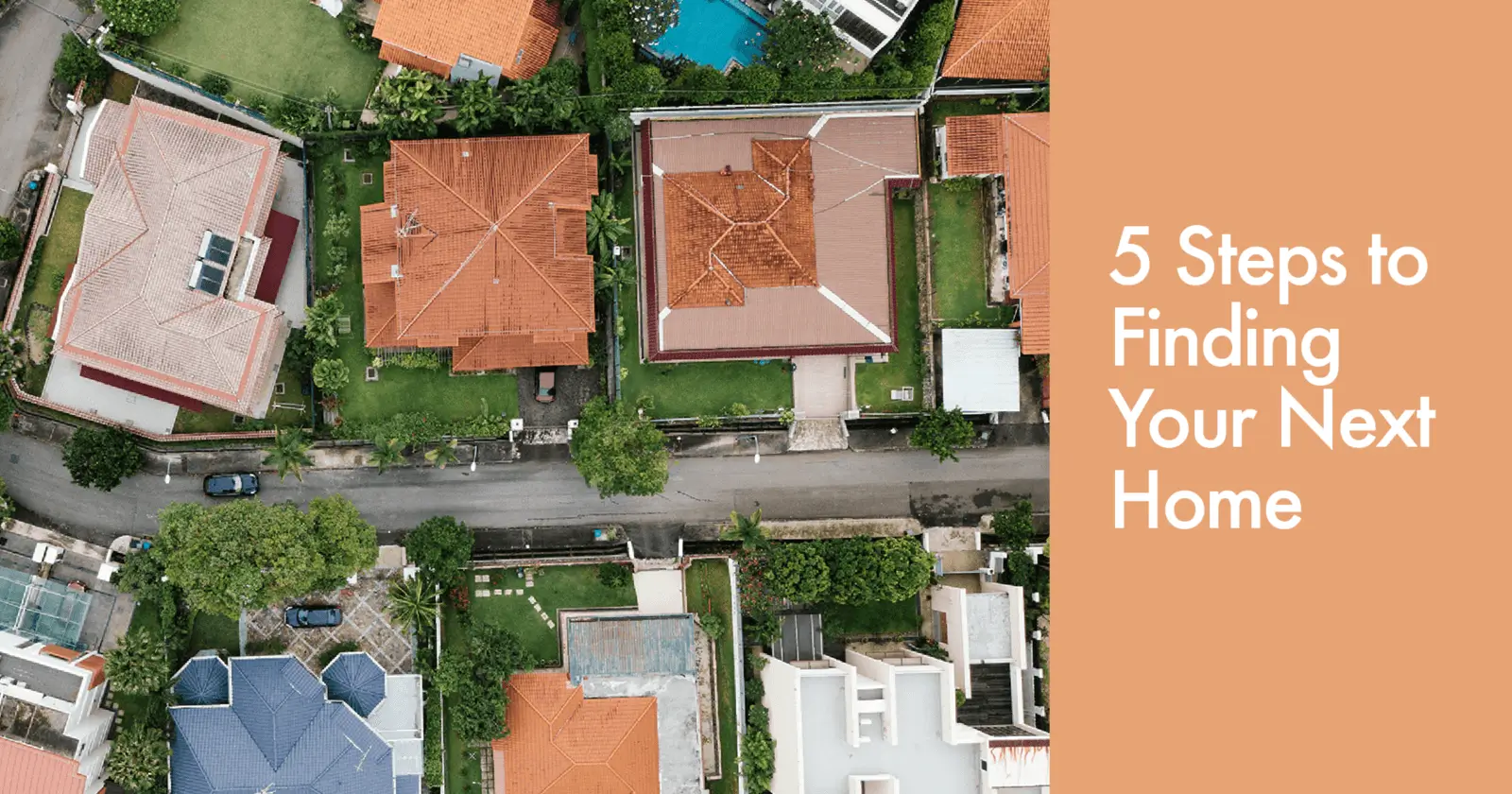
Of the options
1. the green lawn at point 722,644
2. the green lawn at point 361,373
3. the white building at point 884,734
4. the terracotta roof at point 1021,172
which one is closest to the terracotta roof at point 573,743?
the green lawn at point 722,644

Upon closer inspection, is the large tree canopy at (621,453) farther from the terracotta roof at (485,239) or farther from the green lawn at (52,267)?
the green lawn at (52,267)

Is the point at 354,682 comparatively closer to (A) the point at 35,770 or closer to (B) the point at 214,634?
(B) the point at 214,634

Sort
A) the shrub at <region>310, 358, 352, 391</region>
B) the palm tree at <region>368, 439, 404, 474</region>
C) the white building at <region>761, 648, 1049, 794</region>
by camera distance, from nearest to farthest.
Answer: the white building at <region>761, 648, 1049, 794</region> → the shrub at <region>310, 358, 352, 391</region> → the palm tree at <region>368, 439, 404, 474</region>

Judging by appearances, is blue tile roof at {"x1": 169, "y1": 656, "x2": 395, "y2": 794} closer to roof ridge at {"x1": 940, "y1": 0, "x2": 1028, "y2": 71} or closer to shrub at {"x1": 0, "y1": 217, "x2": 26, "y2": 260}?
shrub at {"x1": 0, "y1": 217, "x2": 26, "y2": 260}

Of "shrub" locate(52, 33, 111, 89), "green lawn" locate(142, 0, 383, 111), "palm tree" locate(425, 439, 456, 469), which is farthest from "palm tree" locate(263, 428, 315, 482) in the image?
"shrub" locate(52, 33, 111, 89)

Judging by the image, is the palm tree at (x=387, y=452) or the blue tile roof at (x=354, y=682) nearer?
the blue tile roof at (x=354, y=682)
